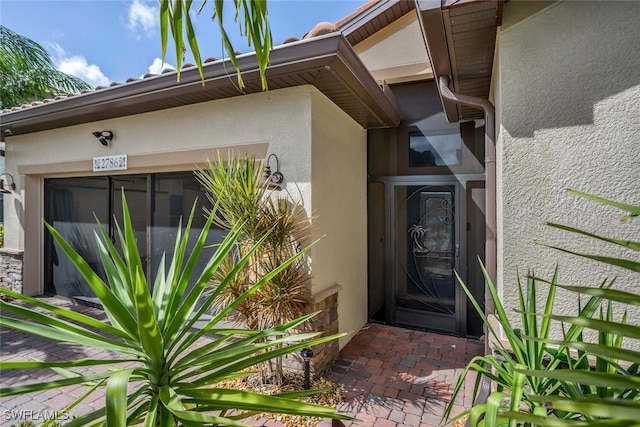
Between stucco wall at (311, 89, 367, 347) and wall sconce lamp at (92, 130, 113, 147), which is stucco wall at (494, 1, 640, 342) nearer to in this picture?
stucco wall at (311, 89, 367, 347)

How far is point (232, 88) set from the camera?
513 cm

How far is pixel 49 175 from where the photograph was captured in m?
8.65

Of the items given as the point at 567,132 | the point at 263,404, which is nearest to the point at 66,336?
the point at 263,404

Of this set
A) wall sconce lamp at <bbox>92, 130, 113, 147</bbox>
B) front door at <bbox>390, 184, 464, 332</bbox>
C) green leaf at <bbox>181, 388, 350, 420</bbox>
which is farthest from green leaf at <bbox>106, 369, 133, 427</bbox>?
wall sconce lamp at <bbox>92, 130, 113, 147</bbox>

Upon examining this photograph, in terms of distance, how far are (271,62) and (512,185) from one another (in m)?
3.39

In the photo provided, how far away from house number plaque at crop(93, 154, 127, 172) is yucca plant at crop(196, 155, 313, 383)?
11.7 feet

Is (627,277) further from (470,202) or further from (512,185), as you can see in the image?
(470,202)

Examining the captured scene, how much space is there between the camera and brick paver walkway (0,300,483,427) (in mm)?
4152

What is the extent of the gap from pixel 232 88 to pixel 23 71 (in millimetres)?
12428

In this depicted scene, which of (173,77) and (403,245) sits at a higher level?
(173,77)

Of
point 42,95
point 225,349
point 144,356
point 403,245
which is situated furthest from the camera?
point 42,95

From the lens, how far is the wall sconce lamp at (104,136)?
6.89 m

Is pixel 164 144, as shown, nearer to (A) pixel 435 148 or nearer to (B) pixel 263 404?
(A) pixel 435 148

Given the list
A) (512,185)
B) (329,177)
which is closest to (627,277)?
(512,185)
